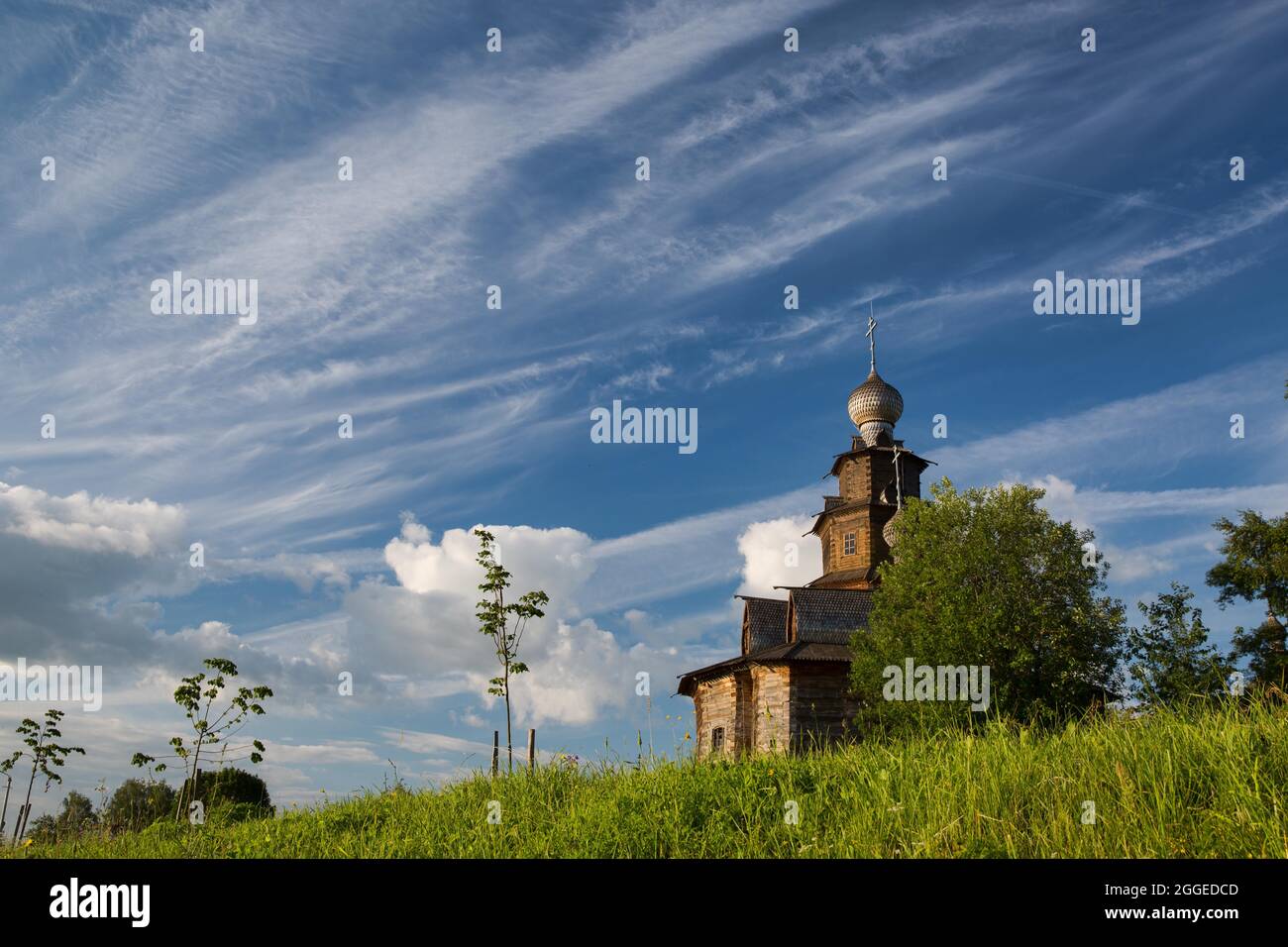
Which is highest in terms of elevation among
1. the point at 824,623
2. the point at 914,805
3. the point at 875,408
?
the point at 875,408

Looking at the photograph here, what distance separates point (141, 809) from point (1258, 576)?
40103mm

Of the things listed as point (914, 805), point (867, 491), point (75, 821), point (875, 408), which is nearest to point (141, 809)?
point (75, 821)

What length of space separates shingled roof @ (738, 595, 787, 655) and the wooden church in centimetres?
5

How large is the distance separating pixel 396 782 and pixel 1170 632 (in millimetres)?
33352

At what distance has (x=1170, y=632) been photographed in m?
36.8

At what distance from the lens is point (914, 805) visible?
8.77 metres

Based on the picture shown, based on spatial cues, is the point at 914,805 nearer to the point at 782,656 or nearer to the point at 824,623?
the point at 782,656

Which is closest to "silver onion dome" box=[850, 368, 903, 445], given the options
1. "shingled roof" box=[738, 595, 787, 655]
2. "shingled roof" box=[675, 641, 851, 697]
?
"shingled roof" box=[738, 595, 787, 655]

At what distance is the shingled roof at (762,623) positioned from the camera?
41094 mm

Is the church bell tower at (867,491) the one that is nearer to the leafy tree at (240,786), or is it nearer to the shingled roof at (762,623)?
the shingled roof at (762,623)

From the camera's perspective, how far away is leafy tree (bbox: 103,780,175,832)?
17.8 metres

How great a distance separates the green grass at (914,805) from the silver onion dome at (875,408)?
40007mm
